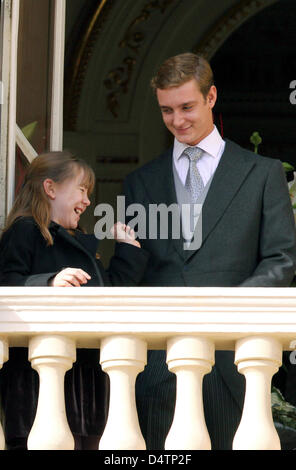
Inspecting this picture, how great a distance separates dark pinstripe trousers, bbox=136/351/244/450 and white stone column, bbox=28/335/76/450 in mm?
356

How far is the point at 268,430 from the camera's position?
3.49m

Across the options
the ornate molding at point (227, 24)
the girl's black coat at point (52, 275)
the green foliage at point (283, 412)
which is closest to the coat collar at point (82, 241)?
the girl's black coat at point (52, 275)

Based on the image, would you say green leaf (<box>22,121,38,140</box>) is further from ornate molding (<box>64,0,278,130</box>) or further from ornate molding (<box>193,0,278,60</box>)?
ornate molding (<box>193,0,278,60</box>)

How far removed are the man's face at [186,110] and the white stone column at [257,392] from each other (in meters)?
0.83

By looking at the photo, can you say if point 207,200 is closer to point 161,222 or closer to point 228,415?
point 161,222

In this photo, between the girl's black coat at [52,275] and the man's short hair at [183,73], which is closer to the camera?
the girl's black coat at [52,275]

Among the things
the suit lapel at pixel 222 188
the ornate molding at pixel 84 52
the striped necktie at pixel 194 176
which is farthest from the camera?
the ornate molding at pixel 84 52

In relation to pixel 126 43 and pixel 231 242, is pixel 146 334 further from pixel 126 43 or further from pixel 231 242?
pixel 126 43

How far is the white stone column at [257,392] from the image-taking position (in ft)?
11.4

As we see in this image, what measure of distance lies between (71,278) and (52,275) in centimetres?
11

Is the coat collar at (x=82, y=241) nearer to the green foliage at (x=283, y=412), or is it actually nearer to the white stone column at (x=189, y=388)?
the white stone column at (x=189, y=388)

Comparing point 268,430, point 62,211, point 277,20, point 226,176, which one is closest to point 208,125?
point 226,176

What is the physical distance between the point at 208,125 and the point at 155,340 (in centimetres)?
86

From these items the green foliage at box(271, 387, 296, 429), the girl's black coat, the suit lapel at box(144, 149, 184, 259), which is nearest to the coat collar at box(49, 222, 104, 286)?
the girl's black coat
